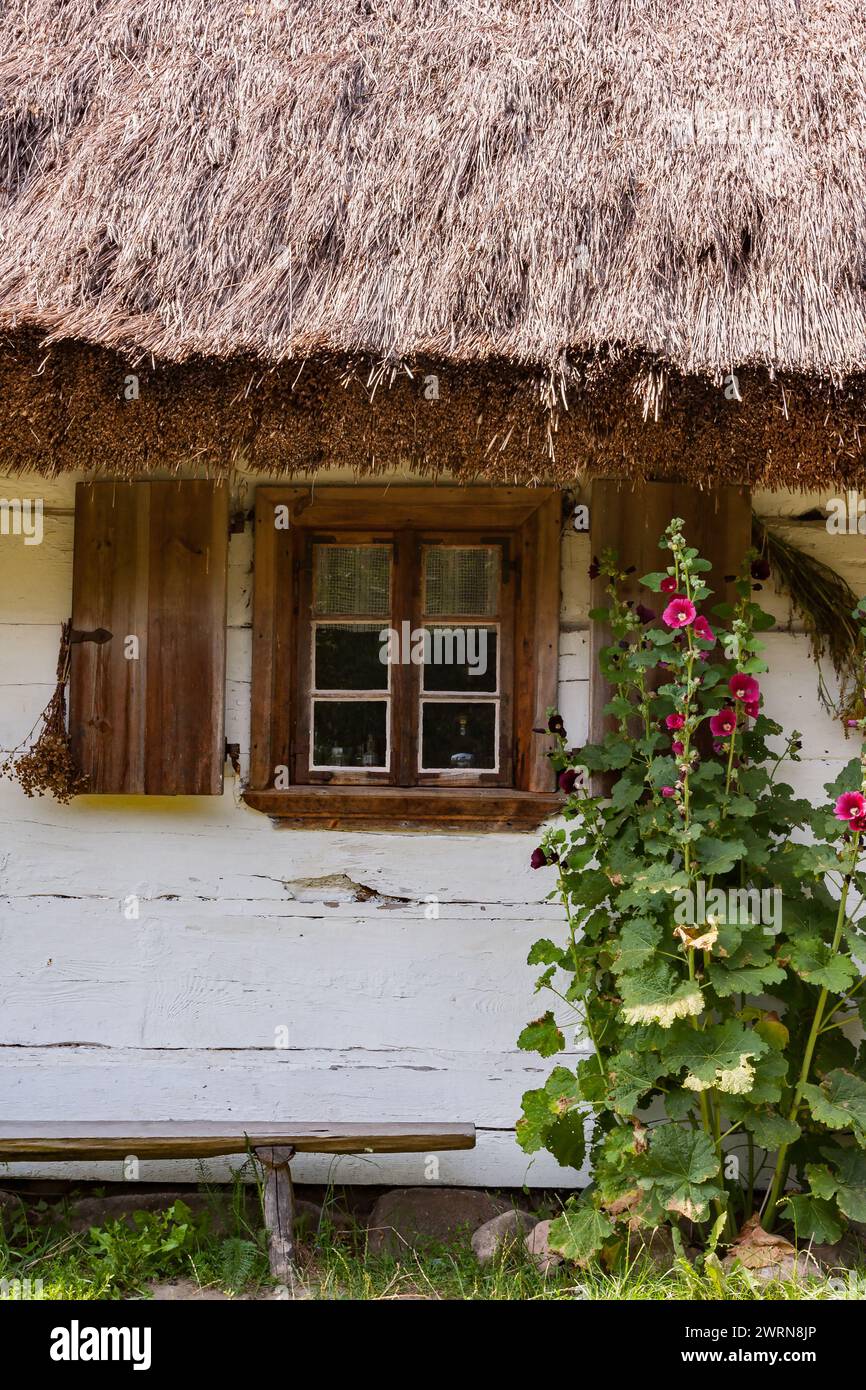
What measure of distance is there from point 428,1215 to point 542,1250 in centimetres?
39

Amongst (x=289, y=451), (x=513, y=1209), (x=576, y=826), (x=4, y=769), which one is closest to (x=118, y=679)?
(x=4, y=769)

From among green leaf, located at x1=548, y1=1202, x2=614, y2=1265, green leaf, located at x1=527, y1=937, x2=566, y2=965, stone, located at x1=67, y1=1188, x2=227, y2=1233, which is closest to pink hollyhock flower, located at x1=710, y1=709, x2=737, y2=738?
green leaf, located at x1=527, y1=937, x2=566, y2=965

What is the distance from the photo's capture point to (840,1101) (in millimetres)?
2316

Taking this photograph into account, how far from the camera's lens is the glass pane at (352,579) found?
10.1ft

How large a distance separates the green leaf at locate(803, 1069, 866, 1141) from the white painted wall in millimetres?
832

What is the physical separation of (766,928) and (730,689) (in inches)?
22.3

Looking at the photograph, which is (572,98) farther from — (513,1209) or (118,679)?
(513,1209)

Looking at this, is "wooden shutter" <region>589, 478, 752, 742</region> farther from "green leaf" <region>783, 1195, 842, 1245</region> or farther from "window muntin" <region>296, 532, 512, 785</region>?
"green leaf" <region>783, 1195, 842, 1245</region>

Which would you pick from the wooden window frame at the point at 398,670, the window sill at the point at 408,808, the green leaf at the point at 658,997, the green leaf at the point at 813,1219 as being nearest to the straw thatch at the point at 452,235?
the wooden window frame at the point at 398,670

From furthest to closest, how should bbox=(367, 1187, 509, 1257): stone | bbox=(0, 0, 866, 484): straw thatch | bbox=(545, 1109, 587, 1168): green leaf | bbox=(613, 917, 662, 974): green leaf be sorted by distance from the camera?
bbox=(367, 1187, 509, 1257): stone < bbox=(545, 1109, 587, 1168): green leaf < bbox=(0, 0, 866, 484): straw thatch < bbox=(613, 917, 662, 974): green leaf

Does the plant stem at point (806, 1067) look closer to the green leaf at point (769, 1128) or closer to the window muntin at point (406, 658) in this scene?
the green leaf at point (769, 1128)

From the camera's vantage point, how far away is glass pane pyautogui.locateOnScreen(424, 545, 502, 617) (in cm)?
306

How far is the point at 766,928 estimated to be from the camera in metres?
2.41

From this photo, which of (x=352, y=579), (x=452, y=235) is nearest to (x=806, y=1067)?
(x=352, y=579)
